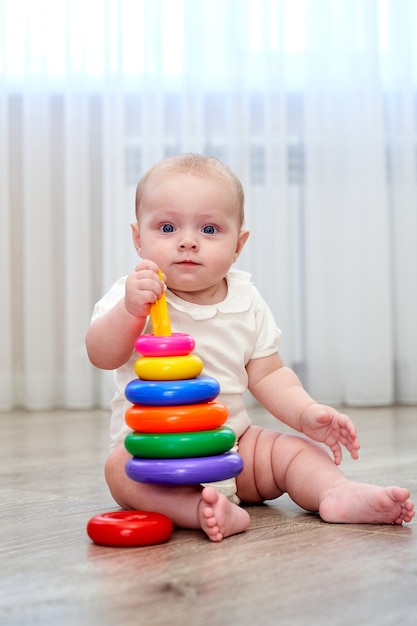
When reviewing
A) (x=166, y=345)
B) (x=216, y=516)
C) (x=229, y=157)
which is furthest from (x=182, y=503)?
(x=229, y=157)

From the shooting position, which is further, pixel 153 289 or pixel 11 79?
pixel 11 79

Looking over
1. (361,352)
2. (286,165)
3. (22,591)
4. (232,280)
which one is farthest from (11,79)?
(22,591)

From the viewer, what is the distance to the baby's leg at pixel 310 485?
1018mm

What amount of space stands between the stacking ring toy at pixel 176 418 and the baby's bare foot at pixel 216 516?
0.07m

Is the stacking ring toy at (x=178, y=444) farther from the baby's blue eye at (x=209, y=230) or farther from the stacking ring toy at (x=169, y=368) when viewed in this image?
the baby's blue eye at (x=209, y=230)

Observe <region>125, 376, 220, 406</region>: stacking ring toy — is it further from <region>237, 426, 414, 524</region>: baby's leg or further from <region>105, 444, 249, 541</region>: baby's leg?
<region>237, 426, 414, 524</region>: baby's leg

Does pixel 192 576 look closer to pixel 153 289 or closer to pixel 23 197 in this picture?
pixel 153 289

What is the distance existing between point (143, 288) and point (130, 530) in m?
0.27

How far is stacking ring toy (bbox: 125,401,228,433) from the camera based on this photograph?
3.09 feet

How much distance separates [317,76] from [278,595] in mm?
2095

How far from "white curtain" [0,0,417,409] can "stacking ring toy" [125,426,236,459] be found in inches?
63.2

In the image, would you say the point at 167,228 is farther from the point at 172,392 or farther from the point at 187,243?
the point at 172,392

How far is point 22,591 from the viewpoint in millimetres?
792

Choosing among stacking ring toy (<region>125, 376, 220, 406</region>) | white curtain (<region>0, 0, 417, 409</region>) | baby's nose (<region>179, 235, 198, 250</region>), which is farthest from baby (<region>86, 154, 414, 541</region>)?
white curtain (<region>0, 0, 417, 409</region>)
